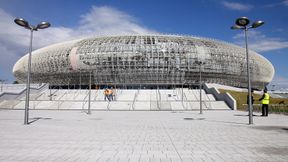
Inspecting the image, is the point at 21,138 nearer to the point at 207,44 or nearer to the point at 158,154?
the point at 158,154

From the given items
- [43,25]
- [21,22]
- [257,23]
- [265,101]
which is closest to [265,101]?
[265,101]

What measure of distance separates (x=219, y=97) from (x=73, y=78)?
32972 millimetres

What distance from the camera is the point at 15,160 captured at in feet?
19.2

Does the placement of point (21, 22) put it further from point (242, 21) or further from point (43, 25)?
point (242, 21)

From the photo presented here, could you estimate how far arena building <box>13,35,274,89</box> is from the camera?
1978 inches

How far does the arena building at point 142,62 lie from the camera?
50.2m

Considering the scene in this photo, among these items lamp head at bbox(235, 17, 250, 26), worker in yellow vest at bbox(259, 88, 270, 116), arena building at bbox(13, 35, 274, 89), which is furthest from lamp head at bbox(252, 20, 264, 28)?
arena building at bbox(13, 35, 274, 89)

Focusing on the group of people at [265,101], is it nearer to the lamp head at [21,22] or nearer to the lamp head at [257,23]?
the lamp head at [257,23]

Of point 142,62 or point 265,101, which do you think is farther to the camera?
point 142,62

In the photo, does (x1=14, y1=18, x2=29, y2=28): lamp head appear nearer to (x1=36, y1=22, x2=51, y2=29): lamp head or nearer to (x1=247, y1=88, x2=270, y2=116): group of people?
(x1=36, y1=22, x2=51, y2=29): lamp head

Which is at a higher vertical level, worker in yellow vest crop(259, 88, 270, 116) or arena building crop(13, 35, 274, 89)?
arena building crop(13, 35, 274, 89)

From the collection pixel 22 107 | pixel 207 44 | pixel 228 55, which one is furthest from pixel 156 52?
pixel 22 107


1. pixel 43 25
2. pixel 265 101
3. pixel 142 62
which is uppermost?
pixel 142 62

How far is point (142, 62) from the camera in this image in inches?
1967
